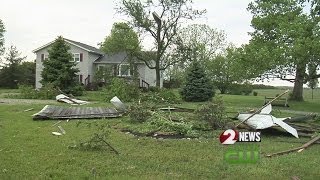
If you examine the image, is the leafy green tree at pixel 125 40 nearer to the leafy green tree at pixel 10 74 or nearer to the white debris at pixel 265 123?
the leafy green tree at pixel 10 74

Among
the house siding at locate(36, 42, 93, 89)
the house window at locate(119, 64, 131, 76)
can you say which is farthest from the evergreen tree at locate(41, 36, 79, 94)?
the house siding at locate(36, 42, 93, 89)

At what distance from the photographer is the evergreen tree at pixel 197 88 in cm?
3123

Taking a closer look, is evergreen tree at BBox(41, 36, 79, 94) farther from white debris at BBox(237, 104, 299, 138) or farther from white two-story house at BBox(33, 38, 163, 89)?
white debris at BBox(237, 104, 299, 138)

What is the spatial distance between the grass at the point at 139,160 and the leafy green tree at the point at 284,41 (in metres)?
14.8

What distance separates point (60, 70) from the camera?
111 feet

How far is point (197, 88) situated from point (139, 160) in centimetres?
2365

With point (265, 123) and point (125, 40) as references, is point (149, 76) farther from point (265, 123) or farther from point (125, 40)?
point (265, 123)

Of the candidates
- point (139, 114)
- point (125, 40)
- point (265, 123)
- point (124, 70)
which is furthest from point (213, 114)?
point (124, 70)

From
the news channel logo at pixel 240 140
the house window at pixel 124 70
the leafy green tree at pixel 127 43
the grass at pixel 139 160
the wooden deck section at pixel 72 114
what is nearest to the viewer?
the news channel logo at pixel 240 140

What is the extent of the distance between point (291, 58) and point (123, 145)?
19.6 m

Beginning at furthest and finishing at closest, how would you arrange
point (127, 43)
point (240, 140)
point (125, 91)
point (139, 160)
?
point (127, 43) → point (125, 91) → point (139, 160) → point (240, 140)

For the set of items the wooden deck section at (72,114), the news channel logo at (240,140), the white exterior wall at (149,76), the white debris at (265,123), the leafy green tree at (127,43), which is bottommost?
the wooden deck section at (72,114)

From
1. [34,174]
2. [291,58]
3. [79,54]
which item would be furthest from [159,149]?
[79,54]

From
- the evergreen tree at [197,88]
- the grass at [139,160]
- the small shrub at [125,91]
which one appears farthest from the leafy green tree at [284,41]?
the grass at [139,160]
